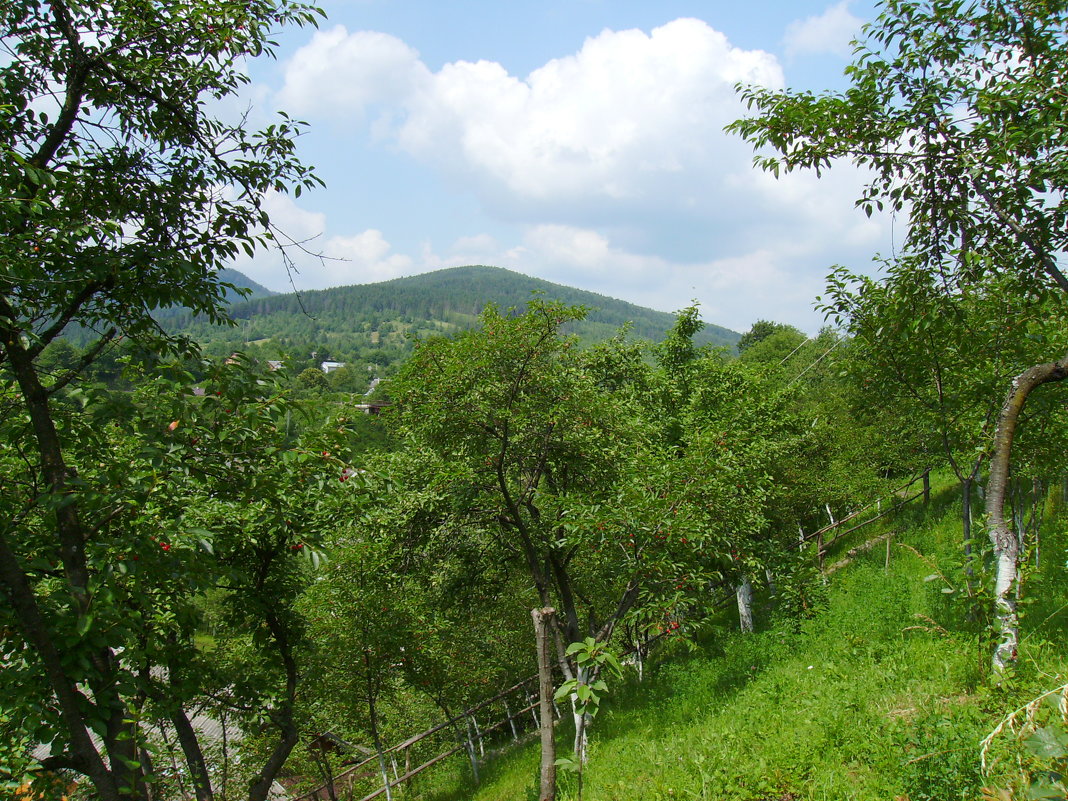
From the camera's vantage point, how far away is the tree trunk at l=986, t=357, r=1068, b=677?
4551mm

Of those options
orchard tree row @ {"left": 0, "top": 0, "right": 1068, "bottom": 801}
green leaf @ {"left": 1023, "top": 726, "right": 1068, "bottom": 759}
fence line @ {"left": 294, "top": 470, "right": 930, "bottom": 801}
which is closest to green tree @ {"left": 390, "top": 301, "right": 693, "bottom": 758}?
orchard tree row @ {"left": 0, "top": 0, "right": 1068, "bottom": 801}

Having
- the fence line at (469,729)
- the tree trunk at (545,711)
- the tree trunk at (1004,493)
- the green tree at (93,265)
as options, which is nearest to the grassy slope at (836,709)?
the tree trunk at (1004,493)

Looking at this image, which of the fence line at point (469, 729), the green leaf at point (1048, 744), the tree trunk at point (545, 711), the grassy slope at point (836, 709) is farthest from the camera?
the fence line at point (469, 729)

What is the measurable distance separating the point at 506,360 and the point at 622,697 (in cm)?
774

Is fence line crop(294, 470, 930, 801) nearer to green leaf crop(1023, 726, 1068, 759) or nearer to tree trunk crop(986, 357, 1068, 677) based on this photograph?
tree trunk crop(986, 357, 1068, 677)

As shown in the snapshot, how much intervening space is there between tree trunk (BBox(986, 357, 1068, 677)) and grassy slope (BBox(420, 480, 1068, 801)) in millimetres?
372

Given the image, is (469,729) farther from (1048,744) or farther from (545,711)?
(1048,744)

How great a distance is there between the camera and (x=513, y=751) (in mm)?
14586

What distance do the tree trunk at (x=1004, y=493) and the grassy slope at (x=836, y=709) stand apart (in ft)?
1.22

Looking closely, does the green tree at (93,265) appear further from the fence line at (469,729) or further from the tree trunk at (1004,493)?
the fence line at (469,729)

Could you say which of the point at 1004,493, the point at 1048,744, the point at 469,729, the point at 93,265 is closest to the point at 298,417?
the point at 93,265

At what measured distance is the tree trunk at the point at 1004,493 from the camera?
4.55 m

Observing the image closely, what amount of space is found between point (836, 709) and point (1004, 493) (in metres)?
3.03

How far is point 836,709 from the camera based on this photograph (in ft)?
20.7
